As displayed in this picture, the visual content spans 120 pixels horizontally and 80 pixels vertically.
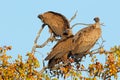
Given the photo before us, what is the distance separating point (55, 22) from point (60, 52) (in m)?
5.01

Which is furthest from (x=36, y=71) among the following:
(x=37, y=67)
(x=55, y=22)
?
(x=55, y=22)

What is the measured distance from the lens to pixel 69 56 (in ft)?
42.1

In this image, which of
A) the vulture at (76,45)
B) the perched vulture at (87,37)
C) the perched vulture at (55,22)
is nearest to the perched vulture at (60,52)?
the vulture at (76,45)

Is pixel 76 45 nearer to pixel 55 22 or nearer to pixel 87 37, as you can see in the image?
pixel 87 37

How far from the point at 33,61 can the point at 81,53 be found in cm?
351

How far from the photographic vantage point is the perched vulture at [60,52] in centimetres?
1194

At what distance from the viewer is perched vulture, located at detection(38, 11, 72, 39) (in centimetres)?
1655

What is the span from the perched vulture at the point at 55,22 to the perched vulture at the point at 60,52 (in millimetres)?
3089

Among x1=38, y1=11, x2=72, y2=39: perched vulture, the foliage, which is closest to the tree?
the foliage

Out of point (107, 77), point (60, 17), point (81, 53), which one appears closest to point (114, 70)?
point (107, 77)

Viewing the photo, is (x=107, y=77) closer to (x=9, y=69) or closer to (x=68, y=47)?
(x=9, y=69)

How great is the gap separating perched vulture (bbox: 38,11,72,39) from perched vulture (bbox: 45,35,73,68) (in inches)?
122

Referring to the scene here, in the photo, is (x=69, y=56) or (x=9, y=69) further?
(x=69, y=56)

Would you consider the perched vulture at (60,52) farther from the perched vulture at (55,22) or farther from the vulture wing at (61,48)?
the perched vulture at (55,22)
